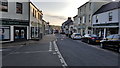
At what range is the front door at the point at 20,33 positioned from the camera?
21269 mm

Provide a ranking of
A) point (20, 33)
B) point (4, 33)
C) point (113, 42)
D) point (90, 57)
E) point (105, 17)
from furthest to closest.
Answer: point (105, 17), point (20, 33), point (4, 33), point (113, 42), point (90, 57)

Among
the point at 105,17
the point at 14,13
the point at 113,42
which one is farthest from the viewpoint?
the point at 105,17

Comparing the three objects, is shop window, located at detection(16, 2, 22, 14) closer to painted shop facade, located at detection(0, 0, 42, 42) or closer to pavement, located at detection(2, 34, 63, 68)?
painted shop facade, located at detection(0, 0, 42, 42)

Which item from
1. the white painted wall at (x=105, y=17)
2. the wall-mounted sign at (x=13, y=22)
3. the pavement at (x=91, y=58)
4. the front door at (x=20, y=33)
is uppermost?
the white painted wall at (x=105, y=17)

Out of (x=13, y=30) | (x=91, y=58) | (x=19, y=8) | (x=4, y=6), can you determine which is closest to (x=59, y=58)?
(x=91, y=58)

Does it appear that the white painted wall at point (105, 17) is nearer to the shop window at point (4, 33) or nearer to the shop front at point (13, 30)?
the shop front at point (13, 30)

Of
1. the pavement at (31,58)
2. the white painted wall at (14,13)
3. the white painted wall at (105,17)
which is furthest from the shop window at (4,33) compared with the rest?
the white painted wall at (105,17)

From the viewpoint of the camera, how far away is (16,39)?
21.3 meters

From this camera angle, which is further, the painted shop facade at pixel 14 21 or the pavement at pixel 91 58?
the painted shop facade at pixel 14 21

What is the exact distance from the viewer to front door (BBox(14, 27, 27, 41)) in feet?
69.8

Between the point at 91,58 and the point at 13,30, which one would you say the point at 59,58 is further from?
the point at 13,30

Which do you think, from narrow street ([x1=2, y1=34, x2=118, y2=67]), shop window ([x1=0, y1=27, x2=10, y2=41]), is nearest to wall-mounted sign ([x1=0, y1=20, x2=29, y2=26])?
shop window ([x1=0, y1=27, x2=10, y2=41])

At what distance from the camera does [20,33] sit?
71.8ft

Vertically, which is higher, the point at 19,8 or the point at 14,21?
the point at 19,8
